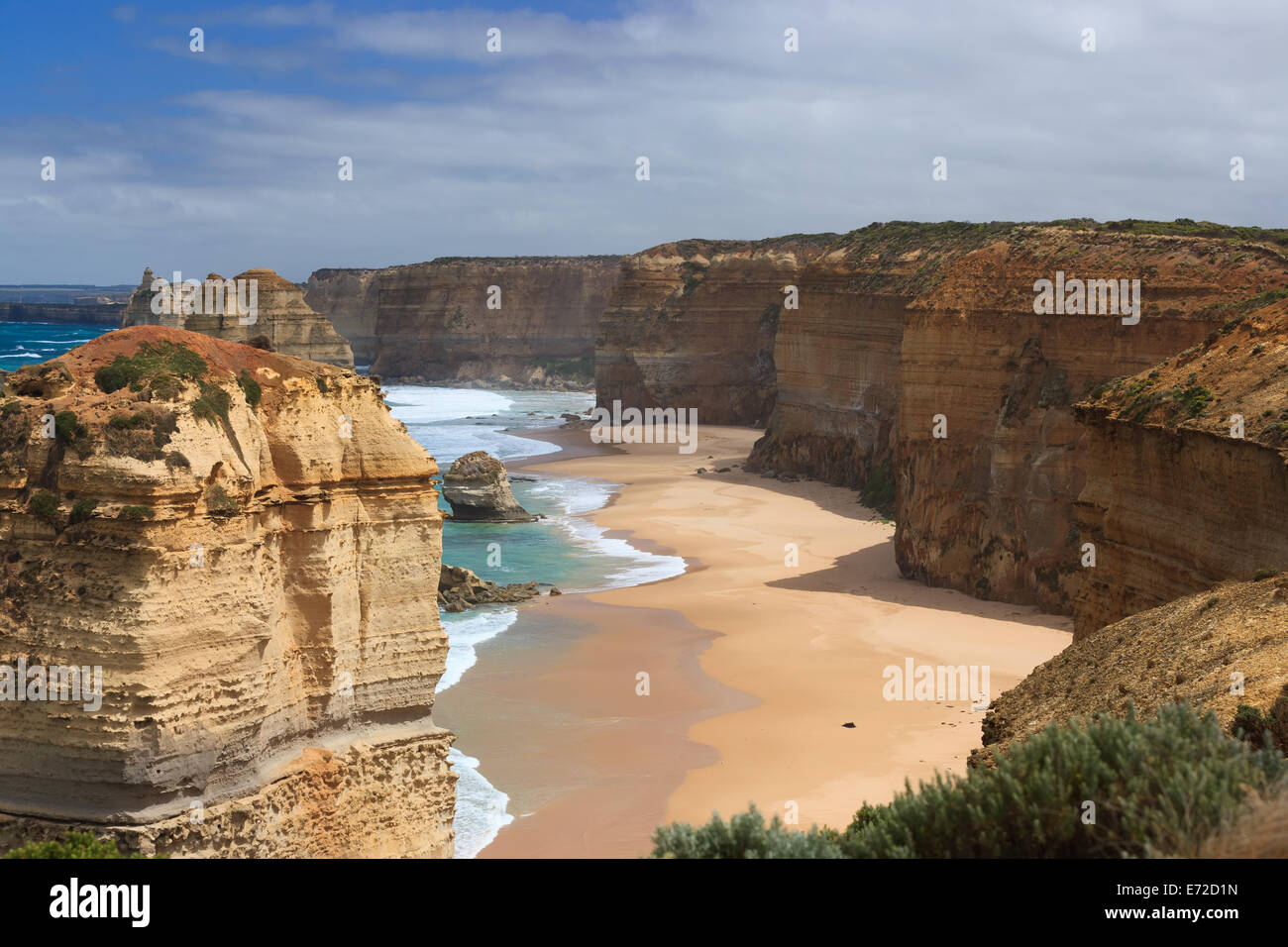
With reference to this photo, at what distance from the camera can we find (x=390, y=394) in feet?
352

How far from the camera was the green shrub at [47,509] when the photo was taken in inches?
441

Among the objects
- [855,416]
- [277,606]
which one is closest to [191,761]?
[277,606]

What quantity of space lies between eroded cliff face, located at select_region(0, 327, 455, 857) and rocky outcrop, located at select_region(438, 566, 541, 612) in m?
17.1

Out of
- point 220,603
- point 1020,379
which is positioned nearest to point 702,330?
point 1020,379

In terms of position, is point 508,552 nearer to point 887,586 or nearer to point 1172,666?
point 887,586

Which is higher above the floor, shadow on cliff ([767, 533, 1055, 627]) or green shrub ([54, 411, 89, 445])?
green shrub ([54, 411, 89, 445])

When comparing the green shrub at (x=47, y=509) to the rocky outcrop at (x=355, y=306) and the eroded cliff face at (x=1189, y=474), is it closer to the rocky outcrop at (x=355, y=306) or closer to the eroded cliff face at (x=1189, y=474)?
the eroded cliff face at (x=1189, y=474)

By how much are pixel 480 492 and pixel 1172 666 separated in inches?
1380

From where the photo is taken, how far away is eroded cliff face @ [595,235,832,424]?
236 ft

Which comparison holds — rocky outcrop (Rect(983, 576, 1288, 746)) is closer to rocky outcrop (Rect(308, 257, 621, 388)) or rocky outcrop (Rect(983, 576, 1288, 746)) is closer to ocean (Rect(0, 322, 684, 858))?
ocean (Rect(0, 322, 684, 858))

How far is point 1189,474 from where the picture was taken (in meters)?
15.9

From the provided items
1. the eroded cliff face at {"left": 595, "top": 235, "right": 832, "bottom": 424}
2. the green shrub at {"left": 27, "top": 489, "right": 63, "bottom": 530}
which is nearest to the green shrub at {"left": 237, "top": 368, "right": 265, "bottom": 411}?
the green shrub at {"left": 27, "top": 489, "right": 63, "bottom": 530}
